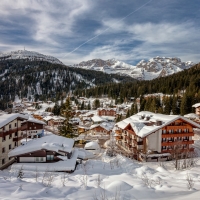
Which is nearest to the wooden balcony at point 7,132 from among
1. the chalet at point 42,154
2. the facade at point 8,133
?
the facade at point 8,133

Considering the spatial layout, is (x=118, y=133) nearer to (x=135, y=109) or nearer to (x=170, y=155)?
(x=170, y=155)

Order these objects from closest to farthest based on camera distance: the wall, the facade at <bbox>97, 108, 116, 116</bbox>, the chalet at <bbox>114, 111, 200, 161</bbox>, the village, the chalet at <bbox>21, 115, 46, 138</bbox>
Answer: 1. the village
2. the chalet at <bbox>114, 111, 200, 161</bbox>
3. the wall
4. the chalet at <bbox>21, 115, 46, 138</bbox>
5. the facade at <bbox>97, 108, 116, 116</bbox>

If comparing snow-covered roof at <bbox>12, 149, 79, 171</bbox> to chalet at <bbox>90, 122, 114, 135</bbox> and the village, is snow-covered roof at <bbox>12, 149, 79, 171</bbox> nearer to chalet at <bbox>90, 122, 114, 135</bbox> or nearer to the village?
the village

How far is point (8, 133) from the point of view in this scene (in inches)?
1005

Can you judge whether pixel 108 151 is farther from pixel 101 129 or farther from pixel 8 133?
pixel 101 129

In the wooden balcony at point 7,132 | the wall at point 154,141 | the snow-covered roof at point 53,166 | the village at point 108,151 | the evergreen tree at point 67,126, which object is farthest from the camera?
the evergreen tree at point 67,126

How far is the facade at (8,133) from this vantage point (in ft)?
79.8

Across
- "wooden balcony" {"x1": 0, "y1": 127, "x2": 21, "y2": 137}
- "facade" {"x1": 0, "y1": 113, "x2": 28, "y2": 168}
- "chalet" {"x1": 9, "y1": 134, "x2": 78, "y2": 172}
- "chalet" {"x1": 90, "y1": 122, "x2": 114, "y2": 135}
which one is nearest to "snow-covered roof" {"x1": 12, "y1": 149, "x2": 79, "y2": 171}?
"chalet" {"x1": 9, "y1": 134, "x2": 78, "y2": 172}

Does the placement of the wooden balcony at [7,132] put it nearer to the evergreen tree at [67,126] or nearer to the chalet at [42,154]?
the chalet at [42,154]

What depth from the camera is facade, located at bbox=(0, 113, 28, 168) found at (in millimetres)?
24308

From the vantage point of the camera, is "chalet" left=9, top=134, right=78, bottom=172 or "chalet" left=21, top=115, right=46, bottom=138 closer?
"chalet" left=9, top=134, right=78, bottom=172

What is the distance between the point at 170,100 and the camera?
7350 centimetres

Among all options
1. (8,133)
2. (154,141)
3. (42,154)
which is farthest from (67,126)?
(154,141)

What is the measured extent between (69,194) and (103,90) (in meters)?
147
